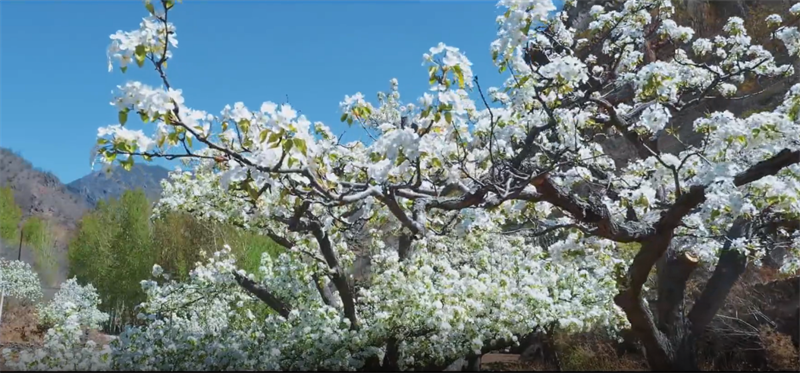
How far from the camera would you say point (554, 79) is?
430 centimetres

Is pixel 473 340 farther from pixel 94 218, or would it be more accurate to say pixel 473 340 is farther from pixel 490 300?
pixel 94 218

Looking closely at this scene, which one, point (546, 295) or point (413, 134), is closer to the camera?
point (413, 134)

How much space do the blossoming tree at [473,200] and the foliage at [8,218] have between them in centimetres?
2207

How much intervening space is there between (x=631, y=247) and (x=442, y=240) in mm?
3771

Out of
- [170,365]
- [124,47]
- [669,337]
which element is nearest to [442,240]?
[669,337]

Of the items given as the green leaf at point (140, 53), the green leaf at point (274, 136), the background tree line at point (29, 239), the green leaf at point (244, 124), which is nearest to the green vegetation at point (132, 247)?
the background tree line at point (29, 239)

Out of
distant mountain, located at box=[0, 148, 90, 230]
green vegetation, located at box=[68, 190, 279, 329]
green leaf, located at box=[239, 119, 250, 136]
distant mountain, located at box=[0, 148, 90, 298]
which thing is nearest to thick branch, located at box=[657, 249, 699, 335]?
green leaf, located at box=[239, 119, 250, 136]

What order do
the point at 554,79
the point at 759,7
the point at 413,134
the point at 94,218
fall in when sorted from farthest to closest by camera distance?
the point at 94,218 < the point at 759,7 < the point at 554,79 < the point at 413,134

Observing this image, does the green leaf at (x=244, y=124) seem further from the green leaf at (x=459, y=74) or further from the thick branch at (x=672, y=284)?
the thick branch at (x=672, y=284)

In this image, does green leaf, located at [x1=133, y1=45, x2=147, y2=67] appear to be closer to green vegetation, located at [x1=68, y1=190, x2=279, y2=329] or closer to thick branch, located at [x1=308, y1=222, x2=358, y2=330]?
thick branch, located at [x1=308, y1=222, x2=358, y2=330]

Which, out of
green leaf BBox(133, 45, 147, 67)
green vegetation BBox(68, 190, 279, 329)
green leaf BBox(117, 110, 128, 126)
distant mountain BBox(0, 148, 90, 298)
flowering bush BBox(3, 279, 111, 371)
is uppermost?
distant mountain BBox(0, 148, 90, 298)

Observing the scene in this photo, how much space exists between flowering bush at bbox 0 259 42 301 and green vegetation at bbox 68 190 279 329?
2.15 meters

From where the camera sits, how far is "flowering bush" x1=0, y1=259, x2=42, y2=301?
19672mm

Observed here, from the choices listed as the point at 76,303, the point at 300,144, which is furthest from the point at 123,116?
the point at 76,303
